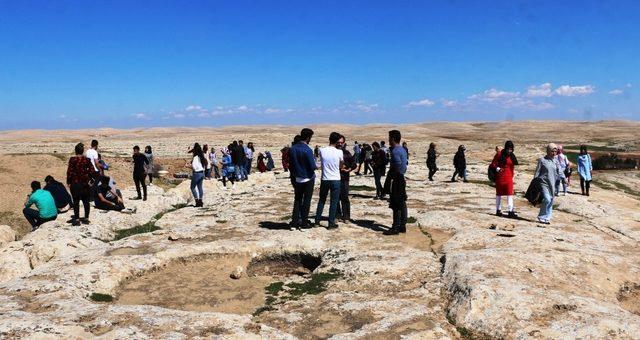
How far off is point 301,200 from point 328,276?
362 centimetres

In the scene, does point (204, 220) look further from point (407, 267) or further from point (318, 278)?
point (407, 267)

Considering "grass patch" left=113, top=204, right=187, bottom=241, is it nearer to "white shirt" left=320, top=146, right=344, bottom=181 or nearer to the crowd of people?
the crowd of people

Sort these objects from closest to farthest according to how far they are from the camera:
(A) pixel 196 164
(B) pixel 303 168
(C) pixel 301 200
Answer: (B) pixel 303 168, (C) pixel 301 200, (A) pixel 196 164

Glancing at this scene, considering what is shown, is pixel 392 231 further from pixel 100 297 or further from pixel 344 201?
pixel 100 297

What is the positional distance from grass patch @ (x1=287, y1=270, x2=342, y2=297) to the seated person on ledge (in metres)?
9.64

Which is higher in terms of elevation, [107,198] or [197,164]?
[197,164]

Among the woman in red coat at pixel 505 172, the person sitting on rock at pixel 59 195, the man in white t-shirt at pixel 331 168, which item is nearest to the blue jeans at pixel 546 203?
the woman in red coat at pixel 505 172

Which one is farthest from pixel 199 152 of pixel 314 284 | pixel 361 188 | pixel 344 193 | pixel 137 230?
pixel 314 284

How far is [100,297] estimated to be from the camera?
8.16 meters

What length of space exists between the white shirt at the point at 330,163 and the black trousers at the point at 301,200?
43 cm

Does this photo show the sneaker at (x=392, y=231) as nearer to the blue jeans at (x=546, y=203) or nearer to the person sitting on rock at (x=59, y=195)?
the blue jeans at (x=546, y=203)

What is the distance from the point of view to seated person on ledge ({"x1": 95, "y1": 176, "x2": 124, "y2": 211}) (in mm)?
15406

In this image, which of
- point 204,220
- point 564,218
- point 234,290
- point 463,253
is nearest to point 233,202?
point 204,220

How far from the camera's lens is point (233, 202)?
1775cm
